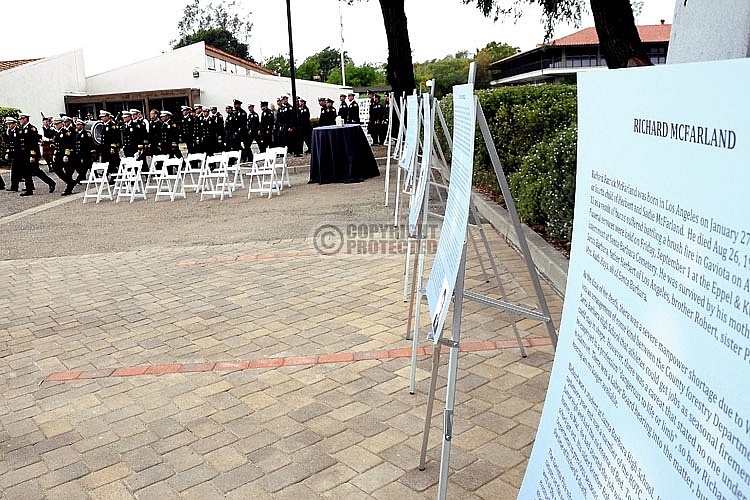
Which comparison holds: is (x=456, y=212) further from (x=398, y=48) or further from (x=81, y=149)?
(x=398, y=48)

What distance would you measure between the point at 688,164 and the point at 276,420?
10.9 ft

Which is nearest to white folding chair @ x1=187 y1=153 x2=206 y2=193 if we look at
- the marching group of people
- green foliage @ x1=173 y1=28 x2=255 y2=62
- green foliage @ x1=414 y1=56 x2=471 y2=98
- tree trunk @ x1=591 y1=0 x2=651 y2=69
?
the marching group of people

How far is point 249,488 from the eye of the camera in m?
3.36

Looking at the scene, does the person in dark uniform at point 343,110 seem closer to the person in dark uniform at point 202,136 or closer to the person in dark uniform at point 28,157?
the person in dark uniform at point 202,136

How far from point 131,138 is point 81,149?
3.96ft

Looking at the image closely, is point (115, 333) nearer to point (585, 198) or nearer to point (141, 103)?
point (585, 198)

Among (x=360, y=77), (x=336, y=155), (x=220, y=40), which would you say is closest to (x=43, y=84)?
(x=336, y=155)

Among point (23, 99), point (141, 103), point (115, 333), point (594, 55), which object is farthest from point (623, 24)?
point (594, 55)

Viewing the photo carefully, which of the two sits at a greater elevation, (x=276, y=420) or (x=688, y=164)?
(x=688, y=164)

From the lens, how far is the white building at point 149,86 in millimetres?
36406

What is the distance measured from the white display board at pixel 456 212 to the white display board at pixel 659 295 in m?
0.94

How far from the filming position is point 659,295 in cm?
120

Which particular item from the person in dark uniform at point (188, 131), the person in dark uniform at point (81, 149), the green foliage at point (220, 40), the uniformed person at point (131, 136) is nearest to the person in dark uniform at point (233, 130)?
the person in dark uniform at point (188, 131)

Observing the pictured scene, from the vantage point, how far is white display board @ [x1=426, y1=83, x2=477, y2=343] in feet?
8.74
